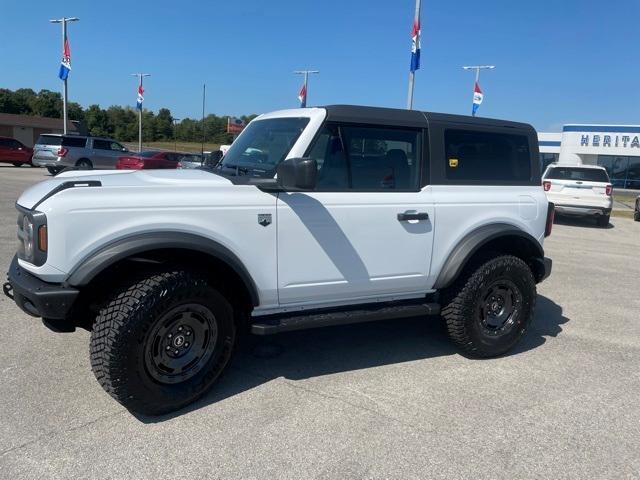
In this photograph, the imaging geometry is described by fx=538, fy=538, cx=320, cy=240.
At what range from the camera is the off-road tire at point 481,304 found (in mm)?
4383

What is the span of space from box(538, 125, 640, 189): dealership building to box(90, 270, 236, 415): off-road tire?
118 feet

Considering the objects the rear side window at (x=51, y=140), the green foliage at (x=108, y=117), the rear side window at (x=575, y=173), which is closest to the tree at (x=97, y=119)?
the green foliage at (x=108, y=117)

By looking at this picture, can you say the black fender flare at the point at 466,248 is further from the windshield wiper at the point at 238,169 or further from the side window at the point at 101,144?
the side window at the point at 101,144

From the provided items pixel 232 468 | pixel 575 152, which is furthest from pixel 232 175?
pixel 575 152

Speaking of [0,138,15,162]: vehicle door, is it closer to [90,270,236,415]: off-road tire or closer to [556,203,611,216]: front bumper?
[556,203,611,216]: front bumper

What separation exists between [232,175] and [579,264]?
7209 millimetres

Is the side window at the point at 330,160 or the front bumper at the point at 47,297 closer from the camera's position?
the front bumper at the point at 47,297

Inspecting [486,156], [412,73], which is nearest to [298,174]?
[486,156]

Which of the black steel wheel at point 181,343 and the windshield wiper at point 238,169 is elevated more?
the windshield wiper at point 238,169

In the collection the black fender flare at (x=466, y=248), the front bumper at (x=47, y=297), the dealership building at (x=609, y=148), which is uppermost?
the dealership building at (x=609, y=148)

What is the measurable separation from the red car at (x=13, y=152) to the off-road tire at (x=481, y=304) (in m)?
29.3

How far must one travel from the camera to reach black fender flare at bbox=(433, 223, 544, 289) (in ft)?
14.1

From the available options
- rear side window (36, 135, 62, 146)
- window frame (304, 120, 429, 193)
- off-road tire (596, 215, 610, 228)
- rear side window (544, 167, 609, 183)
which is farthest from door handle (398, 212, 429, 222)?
rear side window (36, 135, 62, 146)

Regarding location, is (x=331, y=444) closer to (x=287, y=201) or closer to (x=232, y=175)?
(x=287, y=201)
